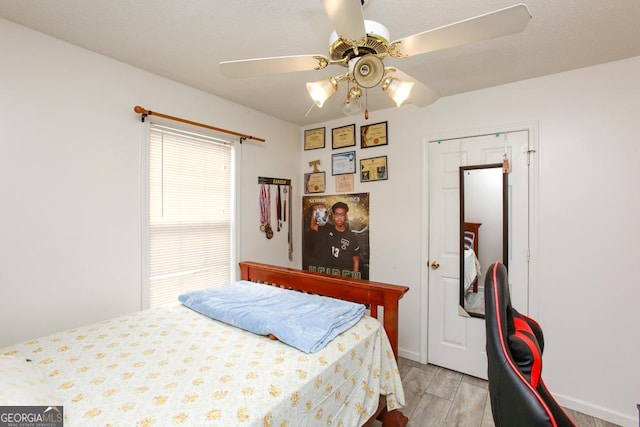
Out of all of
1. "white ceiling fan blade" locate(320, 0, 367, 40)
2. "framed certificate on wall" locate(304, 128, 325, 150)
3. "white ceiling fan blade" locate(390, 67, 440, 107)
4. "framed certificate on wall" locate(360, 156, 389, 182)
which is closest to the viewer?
"white ceiling fan blade" locate(320, 0, 367, 40)

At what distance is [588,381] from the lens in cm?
214

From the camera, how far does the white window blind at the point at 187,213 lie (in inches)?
93.0

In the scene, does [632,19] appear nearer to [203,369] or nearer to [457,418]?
[457,418]

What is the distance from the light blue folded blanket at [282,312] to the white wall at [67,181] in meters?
0.59

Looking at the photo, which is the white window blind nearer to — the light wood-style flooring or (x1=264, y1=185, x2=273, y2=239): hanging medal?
(x1=264, y1=185, x2=273, y2=239): hanging medal

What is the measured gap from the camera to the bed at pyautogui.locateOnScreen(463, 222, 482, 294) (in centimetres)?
258

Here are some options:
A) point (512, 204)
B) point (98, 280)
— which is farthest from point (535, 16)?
point (98, 280)

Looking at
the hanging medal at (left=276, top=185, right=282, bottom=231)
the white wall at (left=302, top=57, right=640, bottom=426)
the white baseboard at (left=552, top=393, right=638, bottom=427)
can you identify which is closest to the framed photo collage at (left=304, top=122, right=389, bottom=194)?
the hanging medal at (left=276, top=185, right=282, bottom=231)

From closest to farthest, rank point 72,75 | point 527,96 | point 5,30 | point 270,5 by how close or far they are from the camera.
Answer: point 270,5 → point 5,30 → point 72,75 → point 527,96

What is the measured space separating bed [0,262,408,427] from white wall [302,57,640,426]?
1365 mm

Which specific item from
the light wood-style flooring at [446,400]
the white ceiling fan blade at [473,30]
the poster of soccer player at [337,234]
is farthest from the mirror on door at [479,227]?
the white ceiling fan blade at [473,30]

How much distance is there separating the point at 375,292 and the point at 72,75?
236 cm

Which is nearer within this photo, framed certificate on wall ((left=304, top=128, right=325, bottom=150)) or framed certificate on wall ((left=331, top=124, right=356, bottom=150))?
framed certificate on wall ((left=331, top=124, right=356, bottom=150))

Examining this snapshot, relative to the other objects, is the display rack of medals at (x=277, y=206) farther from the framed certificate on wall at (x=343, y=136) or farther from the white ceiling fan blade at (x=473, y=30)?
the white ceiling fan blade at (x=473, y=30)
